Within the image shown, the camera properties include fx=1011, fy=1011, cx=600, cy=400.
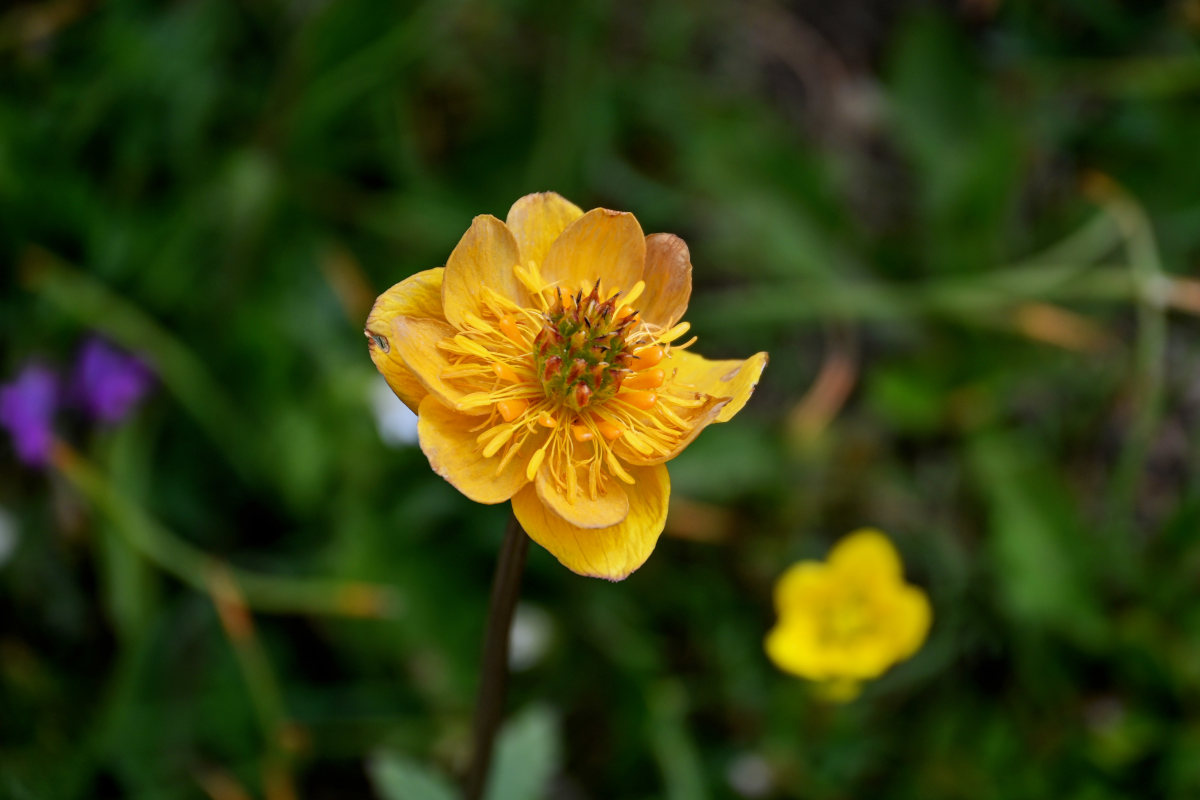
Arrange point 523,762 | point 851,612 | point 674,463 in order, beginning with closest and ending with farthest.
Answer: point 523,762 → point 851,612 → point 674,463

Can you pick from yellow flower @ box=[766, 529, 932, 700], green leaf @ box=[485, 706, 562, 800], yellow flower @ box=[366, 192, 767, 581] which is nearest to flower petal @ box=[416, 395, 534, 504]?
yellow flower @ box=[366, 192, 767, 581]

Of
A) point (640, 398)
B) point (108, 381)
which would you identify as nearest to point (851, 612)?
point (640, 398)

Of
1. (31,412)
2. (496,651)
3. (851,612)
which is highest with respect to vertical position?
(31,412)

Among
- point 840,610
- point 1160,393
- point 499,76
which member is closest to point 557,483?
point 840,610

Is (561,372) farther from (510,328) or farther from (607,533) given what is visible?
(607,533)

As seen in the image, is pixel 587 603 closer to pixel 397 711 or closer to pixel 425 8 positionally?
pixel 397 711

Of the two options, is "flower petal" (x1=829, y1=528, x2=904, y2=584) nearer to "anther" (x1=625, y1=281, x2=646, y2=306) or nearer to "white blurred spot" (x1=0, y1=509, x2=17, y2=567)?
"anther" (x1=625, y1=281, x2=646, y2=306)
